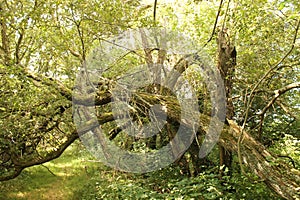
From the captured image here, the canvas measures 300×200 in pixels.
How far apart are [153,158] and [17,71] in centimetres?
376

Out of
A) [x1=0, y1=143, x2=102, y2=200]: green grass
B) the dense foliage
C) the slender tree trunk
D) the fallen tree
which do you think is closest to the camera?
the fallen tree

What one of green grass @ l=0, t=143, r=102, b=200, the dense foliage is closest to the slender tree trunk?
the dense foliage

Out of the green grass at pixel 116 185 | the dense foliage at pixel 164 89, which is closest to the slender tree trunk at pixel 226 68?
the dense foliage at pixel 164 89

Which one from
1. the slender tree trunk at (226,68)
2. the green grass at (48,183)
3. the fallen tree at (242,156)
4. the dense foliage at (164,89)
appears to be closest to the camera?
the fallen tree at (242,156)

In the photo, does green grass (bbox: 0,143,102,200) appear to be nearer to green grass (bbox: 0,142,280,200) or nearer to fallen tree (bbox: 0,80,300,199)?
green grass (bbox: 0,142,280,200)

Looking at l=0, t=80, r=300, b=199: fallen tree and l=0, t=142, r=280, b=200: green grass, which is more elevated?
l=0, t=80, r=300, b=199: fallen tree

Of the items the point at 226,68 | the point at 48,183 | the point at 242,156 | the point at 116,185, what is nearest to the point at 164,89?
the point at 226,68

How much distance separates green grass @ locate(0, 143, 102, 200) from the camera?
7.66 metres

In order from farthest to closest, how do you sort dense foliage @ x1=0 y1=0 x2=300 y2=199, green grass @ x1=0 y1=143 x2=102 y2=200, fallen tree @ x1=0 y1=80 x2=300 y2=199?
1. green grass @ x1=0 y1=143 x2=102 y2=200
2. dense foliage @ x1=0 y1=0 x2=300 y2=199
3. fallen tree @ x1=0 y1=80 x2=300 y2=199

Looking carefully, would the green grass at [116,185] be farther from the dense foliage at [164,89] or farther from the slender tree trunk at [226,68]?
the slender tree trunk at [226,68]

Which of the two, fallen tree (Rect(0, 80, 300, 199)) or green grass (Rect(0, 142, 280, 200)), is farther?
green grass (Rect(0, 142, 280, 200))

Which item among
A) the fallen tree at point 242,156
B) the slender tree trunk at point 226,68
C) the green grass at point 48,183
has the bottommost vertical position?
the green grass at point 48,183

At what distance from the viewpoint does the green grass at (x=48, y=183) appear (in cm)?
766

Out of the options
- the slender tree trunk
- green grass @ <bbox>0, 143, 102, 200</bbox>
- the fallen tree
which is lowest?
green grass @ <bbox>0, 143, 102, 200</bbox>
